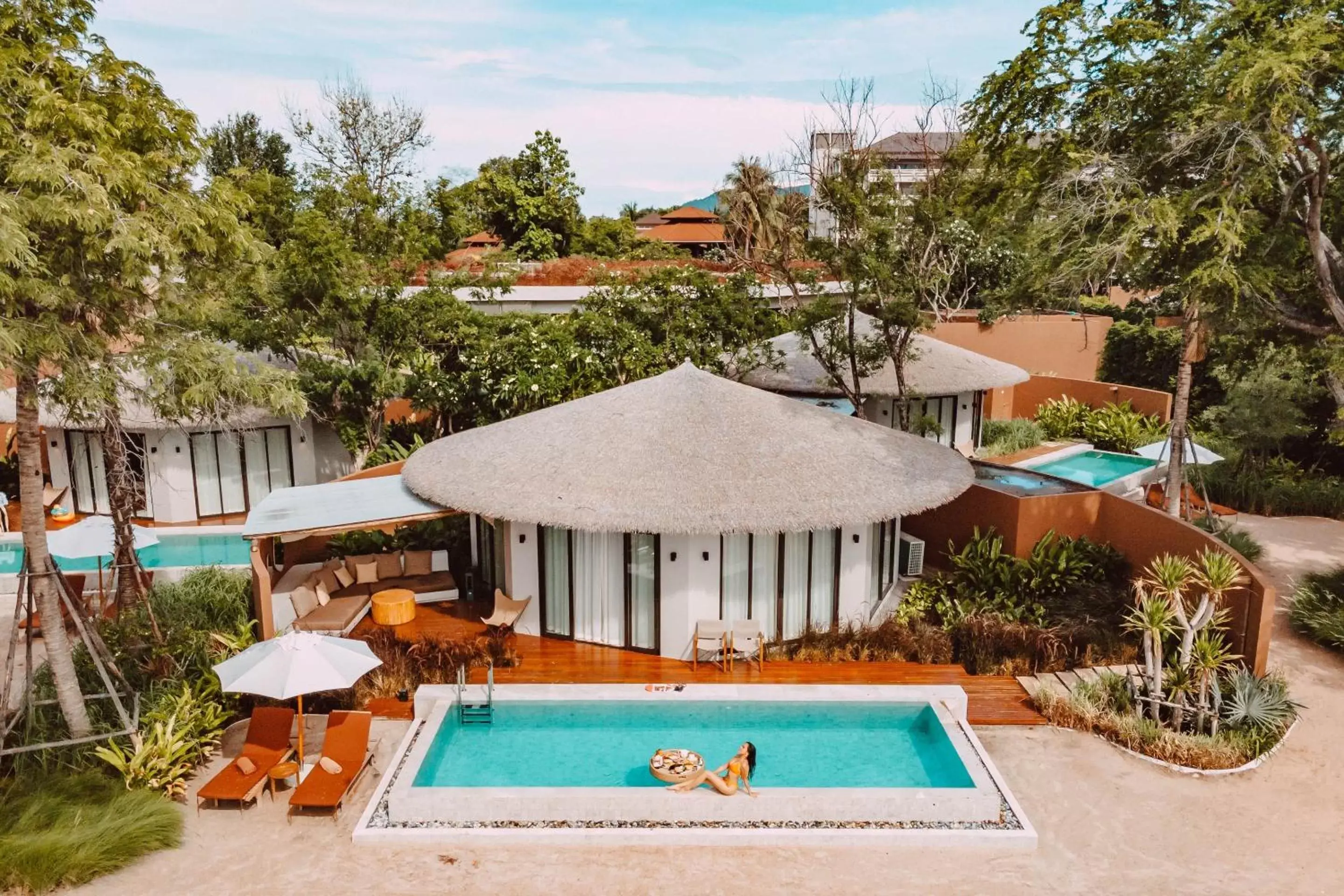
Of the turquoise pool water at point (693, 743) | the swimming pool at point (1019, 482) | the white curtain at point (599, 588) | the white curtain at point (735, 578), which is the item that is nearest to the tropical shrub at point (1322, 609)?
the swimming pool at point (1019, 482)

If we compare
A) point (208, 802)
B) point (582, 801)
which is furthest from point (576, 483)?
point (208, 802)

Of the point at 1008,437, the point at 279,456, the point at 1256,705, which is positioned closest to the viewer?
the point at 1256,705

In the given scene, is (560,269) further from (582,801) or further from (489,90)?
(582,801)

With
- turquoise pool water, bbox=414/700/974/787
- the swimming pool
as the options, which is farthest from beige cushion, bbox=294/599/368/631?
the swimming pool

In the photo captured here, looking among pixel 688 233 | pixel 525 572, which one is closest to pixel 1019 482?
pixel 525 572

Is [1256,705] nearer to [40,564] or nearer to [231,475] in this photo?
[40,564]

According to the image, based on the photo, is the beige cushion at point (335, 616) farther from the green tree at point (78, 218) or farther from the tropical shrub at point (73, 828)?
the tropical shrub at point (73, 828)
